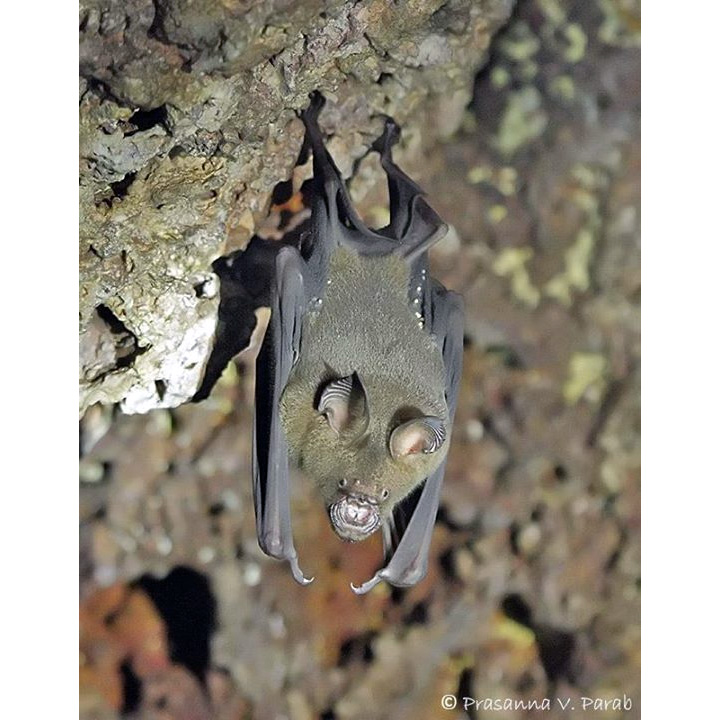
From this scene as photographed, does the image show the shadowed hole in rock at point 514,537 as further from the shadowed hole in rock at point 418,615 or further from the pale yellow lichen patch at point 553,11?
the pale yellow lichen patch at point 553,11

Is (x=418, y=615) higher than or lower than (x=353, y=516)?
lower

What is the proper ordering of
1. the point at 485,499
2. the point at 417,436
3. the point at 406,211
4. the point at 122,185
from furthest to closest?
the point at 485,499
the point at 406,211
the point at 417,436
the point at 122,185

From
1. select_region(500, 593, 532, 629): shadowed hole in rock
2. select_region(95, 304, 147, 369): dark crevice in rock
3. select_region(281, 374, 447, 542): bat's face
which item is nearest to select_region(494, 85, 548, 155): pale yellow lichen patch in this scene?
select_region(281, 374, 447, 542): bat's face

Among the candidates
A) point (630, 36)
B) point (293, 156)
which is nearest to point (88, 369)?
point (293, 156)

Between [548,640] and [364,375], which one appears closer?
[364,375]

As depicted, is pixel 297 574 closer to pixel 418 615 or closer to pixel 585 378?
pixel 418 615

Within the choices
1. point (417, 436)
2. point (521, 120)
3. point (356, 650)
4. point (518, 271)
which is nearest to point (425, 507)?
point (417, 436)

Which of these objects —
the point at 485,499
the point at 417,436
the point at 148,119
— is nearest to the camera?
the point at 148,119

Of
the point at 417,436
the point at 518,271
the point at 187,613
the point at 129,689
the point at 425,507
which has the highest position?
the point at 518,271

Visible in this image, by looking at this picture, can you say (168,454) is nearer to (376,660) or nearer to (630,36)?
(376,660)
